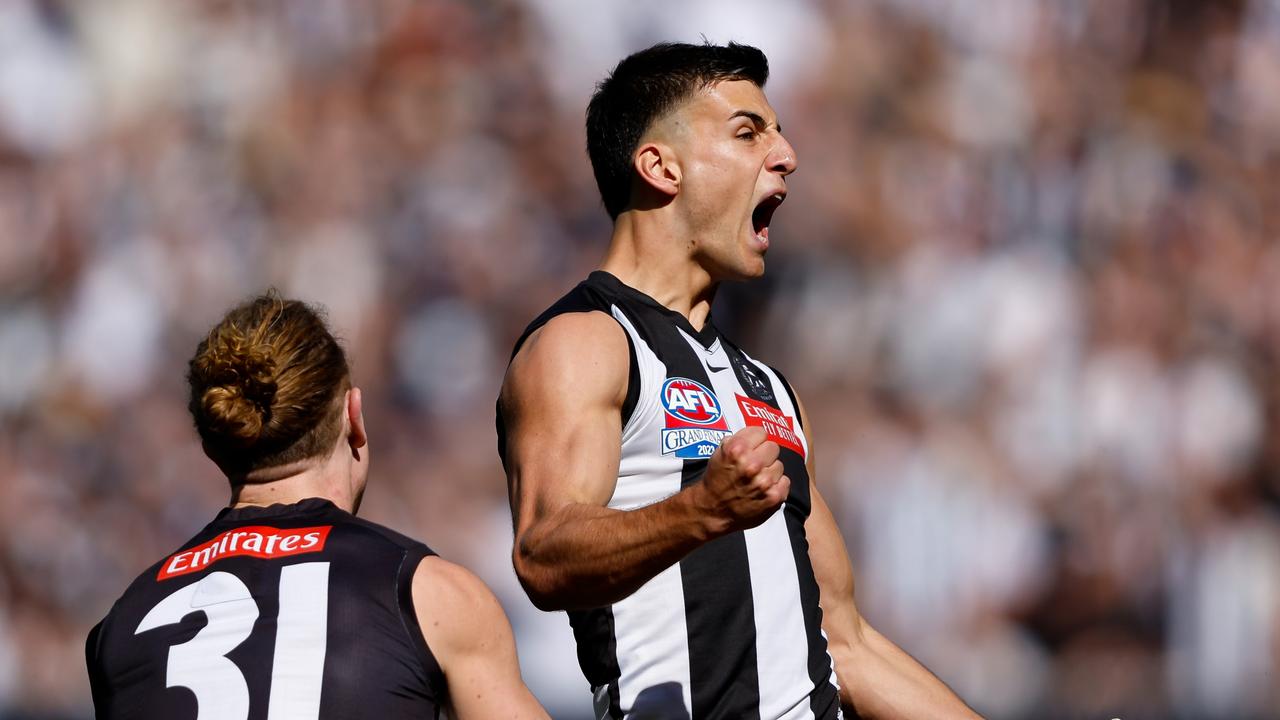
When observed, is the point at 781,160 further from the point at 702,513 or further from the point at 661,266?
the point at 702,513

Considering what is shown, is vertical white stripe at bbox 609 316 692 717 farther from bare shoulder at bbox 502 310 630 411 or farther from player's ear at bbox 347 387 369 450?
player's ear at bbox 347 387 369 450

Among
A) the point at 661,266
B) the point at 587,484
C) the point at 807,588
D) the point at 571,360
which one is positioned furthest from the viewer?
the point at 661,266

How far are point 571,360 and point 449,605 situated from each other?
53 cm

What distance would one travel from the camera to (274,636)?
8.23 ft

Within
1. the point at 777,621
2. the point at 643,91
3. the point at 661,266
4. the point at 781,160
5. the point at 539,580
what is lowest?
the point at 777,621

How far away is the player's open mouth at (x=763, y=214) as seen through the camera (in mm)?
3367

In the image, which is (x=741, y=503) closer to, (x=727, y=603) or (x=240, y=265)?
(x=727, y=603)

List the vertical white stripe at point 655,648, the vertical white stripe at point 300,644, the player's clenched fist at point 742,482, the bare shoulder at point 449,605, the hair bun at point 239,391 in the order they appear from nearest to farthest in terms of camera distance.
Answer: the player's clenched fist at point 742,482 < the vertical white stripe at point 300,644 < the bare shoulder at point 449,605 < the hair bun at point 239,391 < the vertical white stripe at point 655,648

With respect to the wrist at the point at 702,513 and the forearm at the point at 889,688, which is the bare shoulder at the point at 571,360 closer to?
the wrist at the point at 702,513

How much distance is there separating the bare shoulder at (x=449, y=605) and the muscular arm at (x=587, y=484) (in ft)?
0.37

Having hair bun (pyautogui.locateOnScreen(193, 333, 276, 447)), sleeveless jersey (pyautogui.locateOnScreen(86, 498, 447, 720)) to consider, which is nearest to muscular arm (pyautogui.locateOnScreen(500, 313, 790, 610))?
sleeveless jersey (pyautogui.locateOnScreen(86, 498, 447, 720))

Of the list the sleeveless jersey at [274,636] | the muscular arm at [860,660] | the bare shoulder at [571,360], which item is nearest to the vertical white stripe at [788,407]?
the muscular arm at [860,660]

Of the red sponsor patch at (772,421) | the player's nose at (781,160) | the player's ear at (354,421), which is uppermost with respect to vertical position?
the player's nose at (781,160)

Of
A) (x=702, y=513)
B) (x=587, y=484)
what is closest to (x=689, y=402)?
(x=587, y=484)
